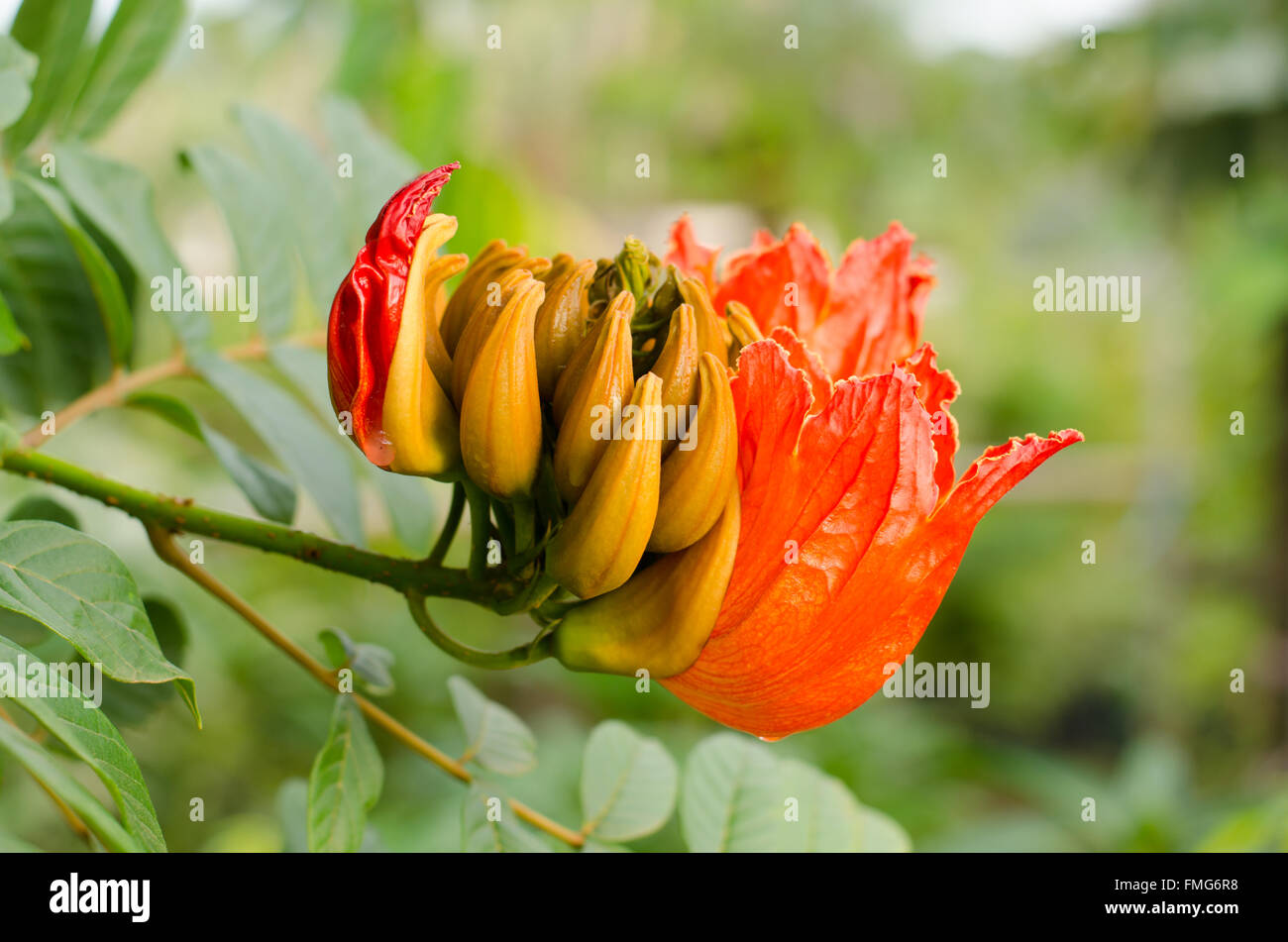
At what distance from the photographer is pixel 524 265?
453 millimetres

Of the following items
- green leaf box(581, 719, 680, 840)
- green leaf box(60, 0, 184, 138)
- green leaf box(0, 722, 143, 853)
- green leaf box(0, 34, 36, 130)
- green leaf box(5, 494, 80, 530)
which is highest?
green leaf box(60, 0, 184, 138)

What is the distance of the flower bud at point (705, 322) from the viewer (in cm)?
42

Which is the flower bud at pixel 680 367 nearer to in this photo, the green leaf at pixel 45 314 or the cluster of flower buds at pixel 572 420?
the cluster of flower buds at pixel 572 420

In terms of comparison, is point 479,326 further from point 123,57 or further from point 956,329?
point 956,329

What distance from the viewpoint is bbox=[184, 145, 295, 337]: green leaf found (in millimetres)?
712

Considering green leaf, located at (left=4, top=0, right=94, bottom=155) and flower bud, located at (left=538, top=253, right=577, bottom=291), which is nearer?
flower bud, located at (left=538, top=253, right=577, bottom=291)

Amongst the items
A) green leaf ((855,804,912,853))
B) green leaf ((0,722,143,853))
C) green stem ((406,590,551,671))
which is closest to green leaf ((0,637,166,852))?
green leaf ((0,722,143,853))

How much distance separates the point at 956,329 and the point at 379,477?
6226 millimetres

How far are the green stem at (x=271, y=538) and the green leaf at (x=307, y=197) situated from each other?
33 centimetres

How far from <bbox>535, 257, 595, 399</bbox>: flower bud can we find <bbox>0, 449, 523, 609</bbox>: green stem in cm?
8

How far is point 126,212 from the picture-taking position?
64 centimetres

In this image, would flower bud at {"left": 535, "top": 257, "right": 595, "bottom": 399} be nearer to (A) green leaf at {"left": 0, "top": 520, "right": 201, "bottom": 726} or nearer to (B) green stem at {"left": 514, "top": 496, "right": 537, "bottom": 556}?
(B) green stem at {"left": 514, "top": 496, "right": 537, "bottom": 556}

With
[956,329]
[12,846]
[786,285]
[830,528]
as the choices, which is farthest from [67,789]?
[956,329]
